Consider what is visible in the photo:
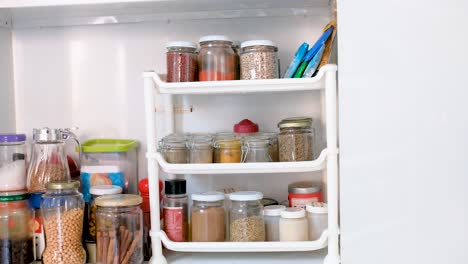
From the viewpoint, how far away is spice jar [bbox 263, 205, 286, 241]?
1233 millimetres

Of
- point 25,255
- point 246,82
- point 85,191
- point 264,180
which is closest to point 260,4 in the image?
point 246,82

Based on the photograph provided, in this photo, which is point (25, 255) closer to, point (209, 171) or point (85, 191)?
point (85, 191)

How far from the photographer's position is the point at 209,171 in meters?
1.19

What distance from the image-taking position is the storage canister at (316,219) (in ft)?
3.96

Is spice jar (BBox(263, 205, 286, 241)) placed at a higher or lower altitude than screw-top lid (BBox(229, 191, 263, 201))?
lower

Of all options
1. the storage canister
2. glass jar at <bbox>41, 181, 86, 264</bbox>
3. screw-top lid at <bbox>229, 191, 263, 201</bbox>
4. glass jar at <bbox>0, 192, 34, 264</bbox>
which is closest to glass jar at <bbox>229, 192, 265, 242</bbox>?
screw-top lid at <bbox>229, 191, 263, 201</bbox>

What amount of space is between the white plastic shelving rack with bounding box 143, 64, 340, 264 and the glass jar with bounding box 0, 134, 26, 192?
35 centimetres

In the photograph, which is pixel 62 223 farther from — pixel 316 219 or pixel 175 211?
pixel 316 219

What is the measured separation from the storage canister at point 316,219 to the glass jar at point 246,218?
0.37 feet

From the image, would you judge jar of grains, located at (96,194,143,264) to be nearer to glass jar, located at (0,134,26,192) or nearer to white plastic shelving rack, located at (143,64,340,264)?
white plastic shelving rack, located at (143,64,340,264)

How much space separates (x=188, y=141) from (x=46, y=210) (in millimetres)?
359

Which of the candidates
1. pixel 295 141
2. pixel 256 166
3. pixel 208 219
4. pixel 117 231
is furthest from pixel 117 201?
pixel 295 141

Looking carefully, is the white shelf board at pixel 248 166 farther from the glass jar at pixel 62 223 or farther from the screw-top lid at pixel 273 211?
the glass jar at pixel 62 223

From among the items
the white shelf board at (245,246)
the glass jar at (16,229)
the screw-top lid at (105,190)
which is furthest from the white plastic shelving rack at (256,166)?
the glass jar at (16,229)
